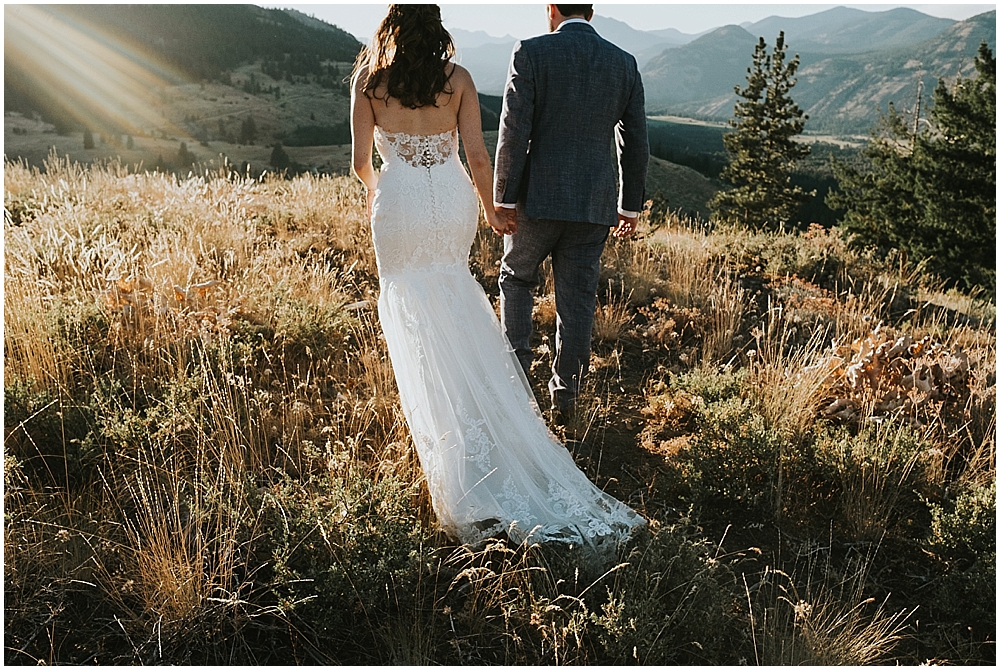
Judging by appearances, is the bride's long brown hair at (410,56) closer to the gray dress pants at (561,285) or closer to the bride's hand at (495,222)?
the bride's hand at (495,222)

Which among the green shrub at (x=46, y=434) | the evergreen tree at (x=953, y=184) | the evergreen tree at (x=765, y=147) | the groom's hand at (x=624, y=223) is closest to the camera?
the green shrub at (x=46, y=434)

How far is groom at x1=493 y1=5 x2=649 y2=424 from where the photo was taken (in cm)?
347

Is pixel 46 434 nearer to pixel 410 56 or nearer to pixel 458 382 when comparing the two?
pixel 458 382

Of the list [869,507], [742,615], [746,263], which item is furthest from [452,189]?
[746,263]

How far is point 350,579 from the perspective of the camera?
2.42 meters

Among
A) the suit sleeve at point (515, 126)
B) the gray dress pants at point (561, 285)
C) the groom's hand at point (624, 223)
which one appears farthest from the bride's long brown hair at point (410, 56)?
the groom's hand at point (624, 223)

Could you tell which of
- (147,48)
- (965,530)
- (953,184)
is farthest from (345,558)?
(147,48)

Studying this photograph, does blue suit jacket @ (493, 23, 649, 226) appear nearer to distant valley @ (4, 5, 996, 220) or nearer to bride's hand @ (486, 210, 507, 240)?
bride's hand @ (486, 210, 507, 240)

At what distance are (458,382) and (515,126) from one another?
1.44 metres

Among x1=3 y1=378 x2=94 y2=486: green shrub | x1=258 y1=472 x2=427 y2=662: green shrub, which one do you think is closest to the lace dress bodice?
x1=258 y1=472 x2=427 y2=662: green shrub

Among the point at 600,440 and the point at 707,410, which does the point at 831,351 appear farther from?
the point at 600,440

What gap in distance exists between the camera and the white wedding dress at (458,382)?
2.93 metres

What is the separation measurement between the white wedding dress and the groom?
1.30ft

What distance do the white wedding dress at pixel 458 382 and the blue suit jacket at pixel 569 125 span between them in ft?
1.24
